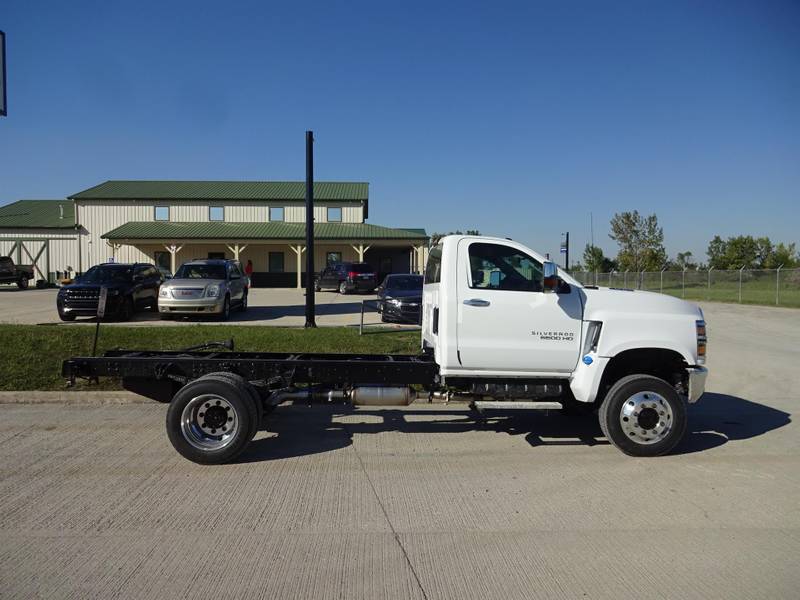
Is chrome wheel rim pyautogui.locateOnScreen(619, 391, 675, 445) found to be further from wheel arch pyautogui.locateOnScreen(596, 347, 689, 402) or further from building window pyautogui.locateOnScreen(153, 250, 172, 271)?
building window pyautogui.locateOnScreen(153, 250, 172, 271)

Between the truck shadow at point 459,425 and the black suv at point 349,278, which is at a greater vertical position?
the black suv at point 349,278

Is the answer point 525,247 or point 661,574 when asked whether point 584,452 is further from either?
point 661,574

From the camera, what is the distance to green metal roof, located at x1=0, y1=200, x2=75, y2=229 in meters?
44.3

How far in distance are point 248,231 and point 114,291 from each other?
24268 mm

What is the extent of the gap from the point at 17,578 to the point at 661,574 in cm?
396

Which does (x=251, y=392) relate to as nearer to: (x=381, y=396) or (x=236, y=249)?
(x=381, y=396)

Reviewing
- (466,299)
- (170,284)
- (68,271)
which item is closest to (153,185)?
(68,271)

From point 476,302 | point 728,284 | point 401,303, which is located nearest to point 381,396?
point 476,302

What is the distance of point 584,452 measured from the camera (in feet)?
21.4

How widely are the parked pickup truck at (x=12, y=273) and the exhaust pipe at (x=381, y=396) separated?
34.2 m

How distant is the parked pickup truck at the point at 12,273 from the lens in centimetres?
3334

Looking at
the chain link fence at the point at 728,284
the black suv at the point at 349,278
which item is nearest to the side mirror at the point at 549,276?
the chain link fence at the point at 728,284

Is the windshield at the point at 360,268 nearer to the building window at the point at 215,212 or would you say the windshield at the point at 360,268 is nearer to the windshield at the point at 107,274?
the windshield at the point at 107,274

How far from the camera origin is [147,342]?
11688 mm
